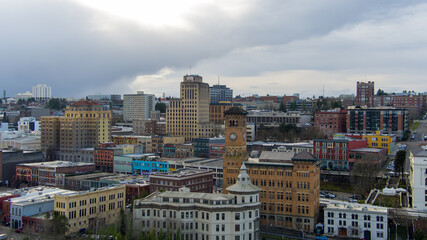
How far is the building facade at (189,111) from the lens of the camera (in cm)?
13075

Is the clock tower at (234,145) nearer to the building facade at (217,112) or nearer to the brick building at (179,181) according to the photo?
the brick building at (179,181)

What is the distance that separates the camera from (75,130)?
366 ft

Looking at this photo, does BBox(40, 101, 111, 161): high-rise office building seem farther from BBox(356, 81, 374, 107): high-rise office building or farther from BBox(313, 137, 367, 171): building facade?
BBox(356, 81, 374, 107): high-rise office building

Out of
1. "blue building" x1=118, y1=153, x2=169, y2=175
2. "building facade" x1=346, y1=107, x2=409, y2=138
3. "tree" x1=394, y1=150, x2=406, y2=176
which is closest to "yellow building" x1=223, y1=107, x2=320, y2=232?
"tree" x1=394, y1=150, x2=406, y2=176

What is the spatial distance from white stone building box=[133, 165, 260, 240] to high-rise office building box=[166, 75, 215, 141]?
3048 inches

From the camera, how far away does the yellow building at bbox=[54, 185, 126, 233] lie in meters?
55.2

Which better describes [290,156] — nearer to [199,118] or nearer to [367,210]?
[367,210]

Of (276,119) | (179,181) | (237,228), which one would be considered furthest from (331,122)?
(237,228)

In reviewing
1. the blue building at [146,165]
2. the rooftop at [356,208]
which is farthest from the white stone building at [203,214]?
the blue building at [146,165]

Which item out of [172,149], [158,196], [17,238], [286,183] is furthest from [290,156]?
[172,149]

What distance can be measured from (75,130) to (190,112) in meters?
33.7

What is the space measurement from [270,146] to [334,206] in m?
44.9

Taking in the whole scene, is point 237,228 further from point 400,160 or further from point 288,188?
point 400,160

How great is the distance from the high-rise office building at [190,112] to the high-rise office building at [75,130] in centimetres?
2229
